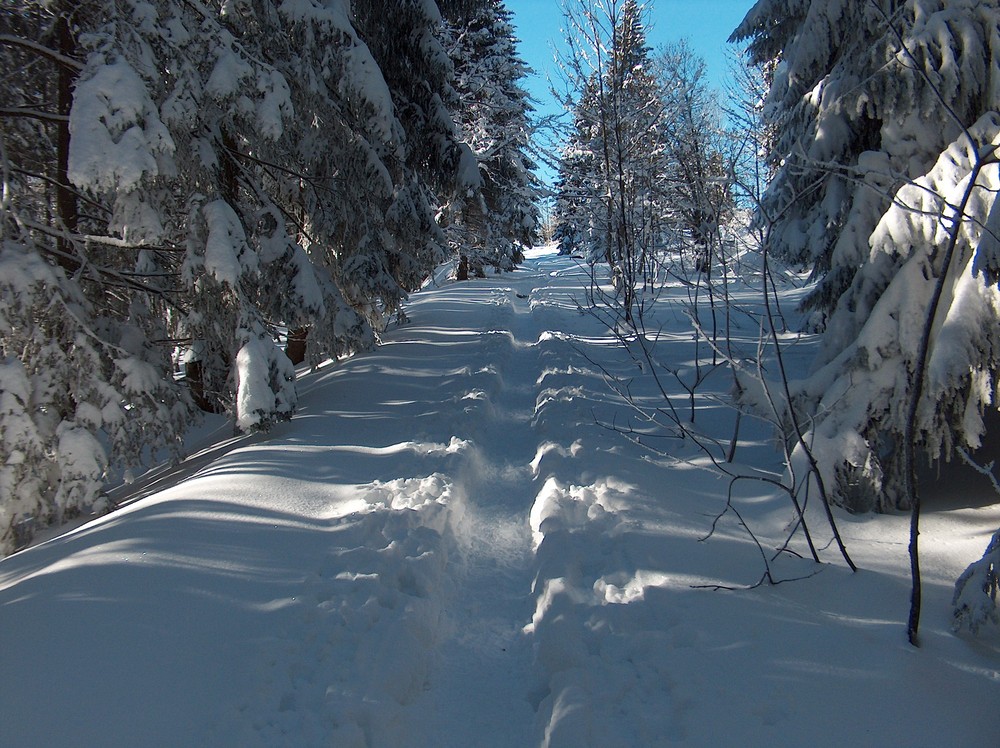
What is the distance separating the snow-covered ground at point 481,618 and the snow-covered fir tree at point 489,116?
14.6 meters

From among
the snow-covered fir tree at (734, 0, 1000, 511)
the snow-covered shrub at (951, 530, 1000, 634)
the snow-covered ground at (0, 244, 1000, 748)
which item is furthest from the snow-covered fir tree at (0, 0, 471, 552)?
the snow-covered shrub at (951, 530, 1000, 634)

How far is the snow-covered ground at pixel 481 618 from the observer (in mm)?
2557

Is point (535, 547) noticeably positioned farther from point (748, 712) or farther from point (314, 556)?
point (748, 712)

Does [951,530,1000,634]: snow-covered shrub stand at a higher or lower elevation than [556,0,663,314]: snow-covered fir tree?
lower

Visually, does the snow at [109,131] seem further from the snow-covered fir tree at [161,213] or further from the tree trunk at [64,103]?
the tree trunk at [64,103]

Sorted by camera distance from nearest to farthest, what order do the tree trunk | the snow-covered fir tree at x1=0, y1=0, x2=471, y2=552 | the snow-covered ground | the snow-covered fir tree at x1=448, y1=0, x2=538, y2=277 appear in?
the snow-covered ground → the snow-covered fir tree at x1=0, y1=0, x2=471, y2=552 → the tree trunk → the snow-covered fir tree at x1=448, y1=0, x2=538, y2=277

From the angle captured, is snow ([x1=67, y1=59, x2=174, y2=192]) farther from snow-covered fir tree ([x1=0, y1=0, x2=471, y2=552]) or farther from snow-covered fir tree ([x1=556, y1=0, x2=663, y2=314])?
snow-covered fir tree ([x1=556, y1=0, x2=663, y2=314])

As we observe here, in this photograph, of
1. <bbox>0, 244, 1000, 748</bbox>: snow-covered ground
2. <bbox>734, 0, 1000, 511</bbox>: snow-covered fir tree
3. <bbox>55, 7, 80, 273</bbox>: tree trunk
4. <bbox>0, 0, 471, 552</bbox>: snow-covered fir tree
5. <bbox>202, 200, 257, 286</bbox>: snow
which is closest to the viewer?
<bbox>0, 244, 1000, 748</bbox>: snow-covered ground

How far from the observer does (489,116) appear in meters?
22.5

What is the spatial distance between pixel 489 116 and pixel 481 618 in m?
22.2

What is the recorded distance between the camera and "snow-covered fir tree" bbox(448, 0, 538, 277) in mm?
20938

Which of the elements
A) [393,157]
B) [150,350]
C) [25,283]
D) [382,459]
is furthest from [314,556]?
[393,157]

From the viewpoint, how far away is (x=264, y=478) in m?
5.36

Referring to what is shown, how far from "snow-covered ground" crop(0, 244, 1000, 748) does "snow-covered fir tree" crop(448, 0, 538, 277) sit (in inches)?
576
